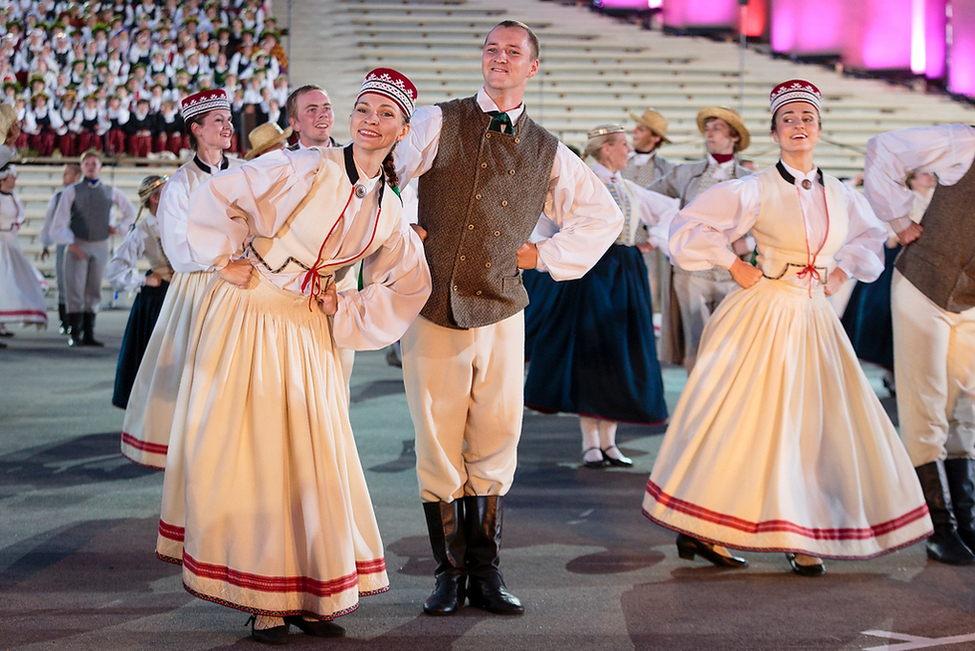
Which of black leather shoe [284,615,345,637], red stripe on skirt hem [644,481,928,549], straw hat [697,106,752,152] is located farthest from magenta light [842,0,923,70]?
black leather shoe [284,615,345,637]

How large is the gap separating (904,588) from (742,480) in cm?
65

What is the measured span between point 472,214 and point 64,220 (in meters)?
7.70

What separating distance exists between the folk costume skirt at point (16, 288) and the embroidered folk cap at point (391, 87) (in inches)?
Result: 286

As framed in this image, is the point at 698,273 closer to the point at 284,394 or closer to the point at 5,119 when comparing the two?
the point at 284,394

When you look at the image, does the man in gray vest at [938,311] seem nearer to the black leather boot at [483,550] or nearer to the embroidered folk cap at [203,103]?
the black leather boot at [483,550]

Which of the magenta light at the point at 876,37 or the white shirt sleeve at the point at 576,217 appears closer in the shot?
the white shirt sleeve at the point at 576,217

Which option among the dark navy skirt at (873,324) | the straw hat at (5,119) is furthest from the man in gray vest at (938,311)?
the straw hat at (5,119)

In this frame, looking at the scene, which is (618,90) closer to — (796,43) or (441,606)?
(796,43)

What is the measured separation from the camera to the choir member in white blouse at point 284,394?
107 inches

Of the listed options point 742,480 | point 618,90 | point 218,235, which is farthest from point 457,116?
point 618,90

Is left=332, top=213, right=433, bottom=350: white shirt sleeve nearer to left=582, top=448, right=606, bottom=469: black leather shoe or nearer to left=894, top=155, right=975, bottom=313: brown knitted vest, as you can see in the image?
left=894, top=155, right=975, bottom=313: brown knitted vest

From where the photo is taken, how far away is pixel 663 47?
59.2 feet

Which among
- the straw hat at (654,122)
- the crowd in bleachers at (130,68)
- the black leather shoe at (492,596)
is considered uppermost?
the crowd in bleachers at (130,68)

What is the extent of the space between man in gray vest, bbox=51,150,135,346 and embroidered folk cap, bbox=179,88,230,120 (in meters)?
5.53
